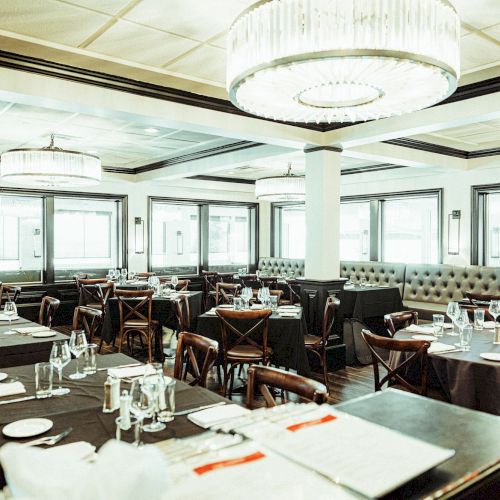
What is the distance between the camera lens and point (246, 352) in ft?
14.7

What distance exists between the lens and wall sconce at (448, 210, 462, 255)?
848 centimetres

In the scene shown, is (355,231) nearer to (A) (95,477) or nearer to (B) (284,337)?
(B) (284,337)

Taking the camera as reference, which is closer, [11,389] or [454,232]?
[11,389]

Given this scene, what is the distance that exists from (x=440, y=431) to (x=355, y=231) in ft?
31.1

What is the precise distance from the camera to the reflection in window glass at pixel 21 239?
9.11 meters

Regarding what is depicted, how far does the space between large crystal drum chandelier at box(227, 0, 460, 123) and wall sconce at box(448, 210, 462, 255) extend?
6613mm

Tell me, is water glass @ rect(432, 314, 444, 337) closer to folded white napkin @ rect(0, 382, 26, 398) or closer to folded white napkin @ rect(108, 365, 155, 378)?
folded white napkin @ rect(108, 365, 155, 378)

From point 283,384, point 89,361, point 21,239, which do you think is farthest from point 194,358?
point 21,239

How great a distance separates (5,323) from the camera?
4.16 metres

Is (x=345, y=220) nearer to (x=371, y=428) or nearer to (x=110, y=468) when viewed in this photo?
(x=371, y=428)

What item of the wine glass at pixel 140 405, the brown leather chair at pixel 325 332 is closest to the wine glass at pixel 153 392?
the wine glass at pixel 140 405

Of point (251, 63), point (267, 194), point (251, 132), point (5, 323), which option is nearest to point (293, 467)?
point (251, 63)

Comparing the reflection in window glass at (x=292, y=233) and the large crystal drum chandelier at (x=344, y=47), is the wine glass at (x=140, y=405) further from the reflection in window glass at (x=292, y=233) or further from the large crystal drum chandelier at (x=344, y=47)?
the reflection in window glass at (x=292, y=233)

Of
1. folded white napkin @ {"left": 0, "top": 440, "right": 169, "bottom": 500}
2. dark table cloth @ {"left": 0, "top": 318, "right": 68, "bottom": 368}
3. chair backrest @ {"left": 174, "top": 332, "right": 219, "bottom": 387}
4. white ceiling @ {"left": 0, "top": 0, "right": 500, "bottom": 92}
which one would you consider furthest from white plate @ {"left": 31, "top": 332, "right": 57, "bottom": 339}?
folded white napkin @ {"left": 0, "top": 440, "right": 169, "bottom": 500}
